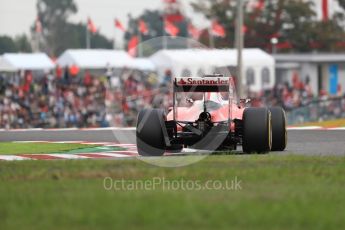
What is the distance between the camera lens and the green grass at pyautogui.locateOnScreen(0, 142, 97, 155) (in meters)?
19.7

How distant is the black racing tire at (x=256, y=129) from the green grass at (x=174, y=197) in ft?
7.80

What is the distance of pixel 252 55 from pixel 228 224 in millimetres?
42000

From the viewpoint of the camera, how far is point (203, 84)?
1727 cm

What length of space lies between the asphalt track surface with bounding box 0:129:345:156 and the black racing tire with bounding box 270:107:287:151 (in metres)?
0.36

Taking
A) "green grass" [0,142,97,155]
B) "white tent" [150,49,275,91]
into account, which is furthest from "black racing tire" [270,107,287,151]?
"white tent" [150,49,275,91]

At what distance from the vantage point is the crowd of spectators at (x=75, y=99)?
119 ft

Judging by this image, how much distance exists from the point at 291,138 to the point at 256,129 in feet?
21.9

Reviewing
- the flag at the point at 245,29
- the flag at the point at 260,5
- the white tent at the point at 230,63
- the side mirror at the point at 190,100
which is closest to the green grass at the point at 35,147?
the side mirror at the point at 190,100

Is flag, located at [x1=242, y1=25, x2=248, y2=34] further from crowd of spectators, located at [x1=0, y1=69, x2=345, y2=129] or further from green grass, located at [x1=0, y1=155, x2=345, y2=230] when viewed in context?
green grass, located at [x1=0, y1=155, x2=345, y2=230]

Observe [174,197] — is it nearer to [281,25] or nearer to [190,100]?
[190,100]

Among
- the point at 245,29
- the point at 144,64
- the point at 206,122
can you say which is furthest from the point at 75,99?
the point at 245,29

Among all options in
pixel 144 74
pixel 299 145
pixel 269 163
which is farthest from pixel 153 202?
pixel 144 74

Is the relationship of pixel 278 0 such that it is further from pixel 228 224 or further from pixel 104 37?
pixel 228 224

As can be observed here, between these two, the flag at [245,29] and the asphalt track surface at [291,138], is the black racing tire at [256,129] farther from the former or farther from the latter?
the flag at [245,29]
